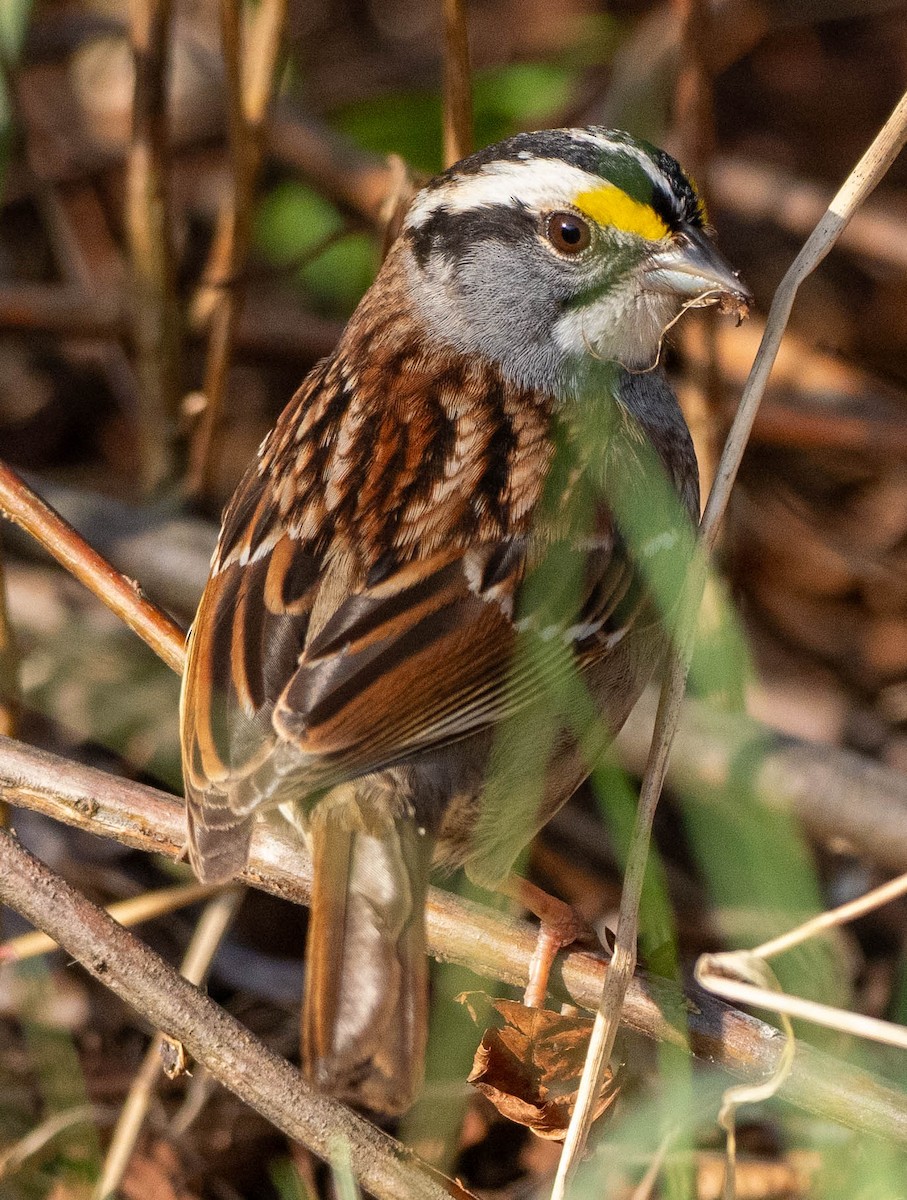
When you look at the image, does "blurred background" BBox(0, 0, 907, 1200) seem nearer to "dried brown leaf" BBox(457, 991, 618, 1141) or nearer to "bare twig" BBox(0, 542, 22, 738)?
"bare twig" BBox(0, 542, 22, 738)

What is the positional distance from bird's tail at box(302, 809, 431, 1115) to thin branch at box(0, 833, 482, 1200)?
43 mm

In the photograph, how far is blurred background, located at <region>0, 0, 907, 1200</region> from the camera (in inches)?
115

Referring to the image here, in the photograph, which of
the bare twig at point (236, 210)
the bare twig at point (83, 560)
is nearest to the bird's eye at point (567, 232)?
the bare twig at point (83, 560)

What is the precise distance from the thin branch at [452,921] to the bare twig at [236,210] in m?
1.47

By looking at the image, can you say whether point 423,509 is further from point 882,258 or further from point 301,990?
point 882,258

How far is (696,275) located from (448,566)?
614 mm

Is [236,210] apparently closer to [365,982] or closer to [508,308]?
[508,308]

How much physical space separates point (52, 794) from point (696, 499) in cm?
117

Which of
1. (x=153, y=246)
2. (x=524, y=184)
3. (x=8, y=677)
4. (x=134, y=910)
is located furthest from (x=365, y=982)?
(x=153, y=246)

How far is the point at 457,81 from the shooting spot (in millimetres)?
3092

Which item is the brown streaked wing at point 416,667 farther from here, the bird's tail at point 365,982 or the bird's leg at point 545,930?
the bird's leg at point 545,930

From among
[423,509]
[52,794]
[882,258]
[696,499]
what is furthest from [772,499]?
[52,794]

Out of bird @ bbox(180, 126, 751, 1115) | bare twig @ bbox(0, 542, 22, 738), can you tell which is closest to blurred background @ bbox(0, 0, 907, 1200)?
bare twig @ bbox(0, 542, 22, 738)

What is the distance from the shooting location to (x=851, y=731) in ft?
13.1
